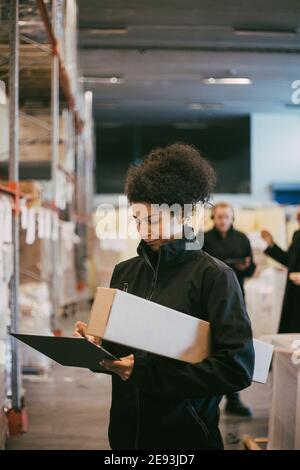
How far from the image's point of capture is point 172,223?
1.86 meters

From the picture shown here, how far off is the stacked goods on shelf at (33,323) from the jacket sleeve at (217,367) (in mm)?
4267

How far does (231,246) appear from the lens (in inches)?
194

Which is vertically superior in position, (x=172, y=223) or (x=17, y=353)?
(x=172, y=223)

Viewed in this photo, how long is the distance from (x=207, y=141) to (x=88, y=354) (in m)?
16.8

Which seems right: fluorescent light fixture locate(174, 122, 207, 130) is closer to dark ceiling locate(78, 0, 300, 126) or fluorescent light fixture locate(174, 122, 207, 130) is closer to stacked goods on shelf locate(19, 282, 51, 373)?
dark ceiling locate(78, 0, 300, 126)

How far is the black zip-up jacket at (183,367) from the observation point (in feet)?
5.66

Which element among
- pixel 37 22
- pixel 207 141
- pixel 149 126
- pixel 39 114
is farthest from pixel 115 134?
pixel 37 22

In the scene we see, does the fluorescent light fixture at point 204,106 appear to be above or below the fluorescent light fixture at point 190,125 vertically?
above

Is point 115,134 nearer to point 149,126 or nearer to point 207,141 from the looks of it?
point 149,126

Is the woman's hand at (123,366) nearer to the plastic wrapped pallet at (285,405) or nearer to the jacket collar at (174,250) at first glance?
the jacket collar at (174,250)

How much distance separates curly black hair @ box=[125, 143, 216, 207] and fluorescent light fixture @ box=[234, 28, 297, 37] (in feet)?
24.8

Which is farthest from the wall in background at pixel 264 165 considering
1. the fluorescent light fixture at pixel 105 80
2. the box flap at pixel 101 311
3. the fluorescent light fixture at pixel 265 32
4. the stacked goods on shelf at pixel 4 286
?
the box flap at pixel 101 311

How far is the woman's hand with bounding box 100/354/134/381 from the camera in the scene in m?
1.73

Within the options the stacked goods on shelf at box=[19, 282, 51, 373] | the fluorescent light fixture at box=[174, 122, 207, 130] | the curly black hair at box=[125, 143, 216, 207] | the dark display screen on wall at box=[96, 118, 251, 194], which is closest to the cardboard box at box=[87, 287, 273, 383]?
the curly black hair at box=[125, 143, 216, 207]
